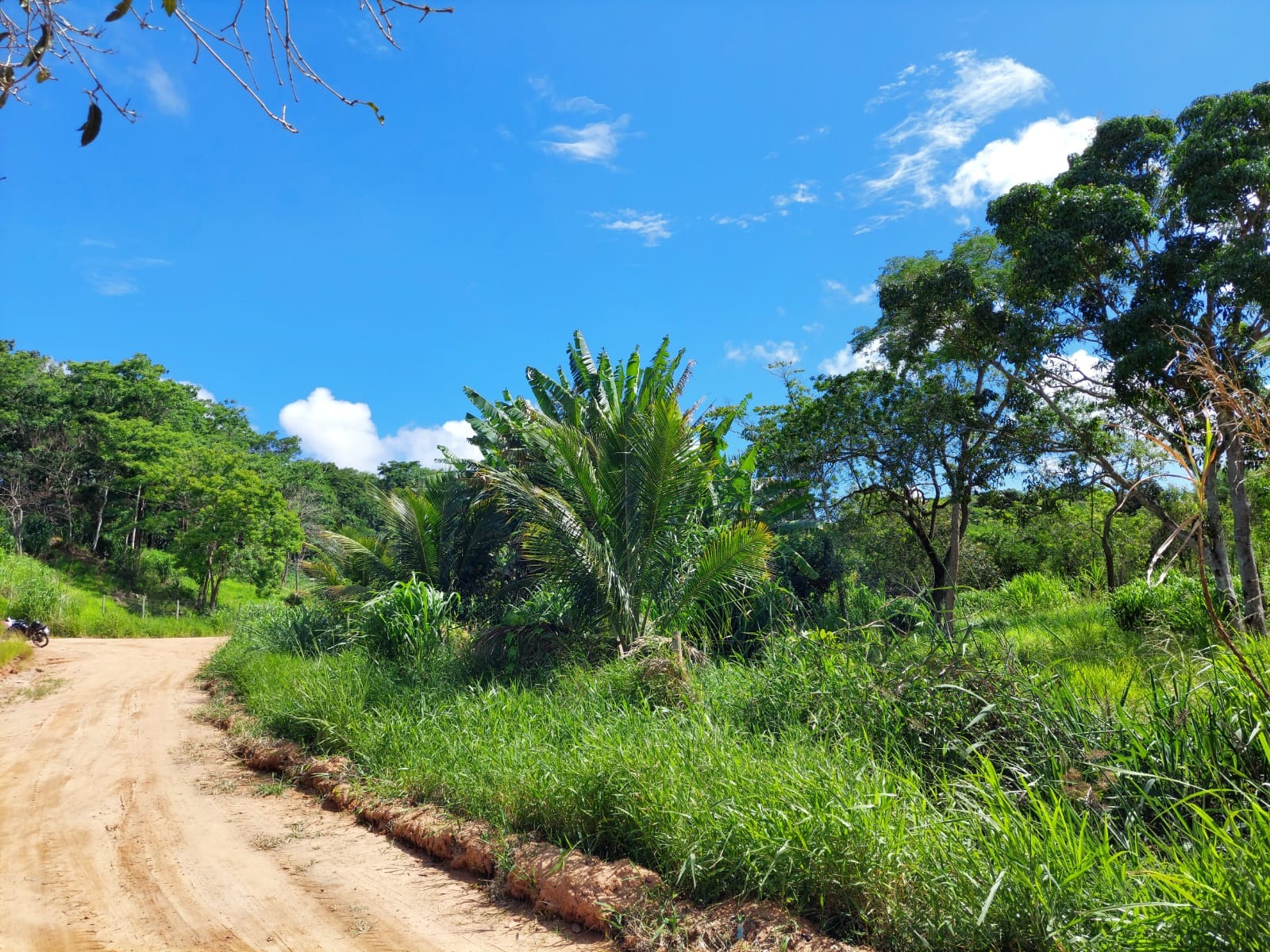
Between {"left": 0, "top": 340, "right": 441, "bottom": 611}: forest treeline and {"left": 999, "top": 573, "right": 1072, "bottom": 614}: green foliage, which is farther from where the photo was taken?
{"left": 0, "top": 340, "right": 441, "bottom": 611}: forest treeline

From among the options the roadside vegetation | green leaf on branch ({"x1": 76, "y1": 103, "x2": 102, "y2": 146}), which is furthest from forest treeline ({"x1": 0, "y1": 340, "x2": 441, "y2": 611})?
green leaf on branch ({"x1": 76, "y1": 103, "x2": 102, "y2": 146})

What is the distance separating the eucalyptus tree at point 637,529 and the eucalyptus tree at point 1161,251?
583 cm

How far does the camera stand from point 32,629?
17.4 meters

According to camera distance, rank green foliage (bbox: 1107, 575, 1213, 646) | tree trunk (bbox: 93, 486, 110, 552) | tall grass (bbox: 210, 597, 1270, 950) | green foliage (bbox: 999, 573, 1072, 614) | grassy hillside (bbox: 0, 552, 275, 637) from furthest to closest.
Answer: tree trunk (bbox: 93, 486, 110, 552)
grassy hillside (bbox: 0, 552, 275, 637)
green foliage (bbox: 999, 573, 1072, 614)
green foliage (bbox: 1107, 575, 1213, 646)
tall grass (bbox: 210, 597, 1270, 950)

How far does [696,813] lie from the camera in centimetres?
419

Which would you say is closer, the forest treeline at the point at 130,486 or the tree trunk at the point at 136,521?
the forest treeline at the point at 130,486

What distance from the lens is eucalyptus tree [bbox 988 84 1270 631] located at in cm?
1069

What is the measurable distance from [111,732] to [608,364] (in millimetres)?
8338

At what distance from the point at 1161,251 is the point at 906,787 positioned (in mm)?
11273

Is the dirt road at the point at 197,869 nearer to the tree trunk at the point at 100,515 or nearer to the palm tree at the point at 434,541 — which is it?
the palm tree at the point at 434,541

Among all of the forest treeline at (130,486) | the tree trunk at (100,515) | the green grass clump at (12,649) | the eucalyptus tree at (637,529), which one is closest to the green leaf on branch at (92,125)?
the eucalyptus tree at (637,529)

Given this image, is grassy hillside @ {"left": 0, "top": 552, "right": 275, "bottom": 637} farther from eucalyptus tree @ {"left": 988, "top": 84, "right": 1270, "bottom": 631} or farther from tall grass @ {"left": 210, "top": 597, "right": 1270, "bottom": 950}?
eucalyptus tree @ {"left": 988, "top": 84, "right": 1270, "bottom": 631}

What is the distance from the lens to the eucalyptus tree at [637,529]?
9188 millimetres

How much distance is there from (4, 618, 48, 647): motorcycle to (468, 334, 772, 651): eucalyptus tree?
536 inches
